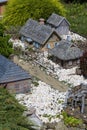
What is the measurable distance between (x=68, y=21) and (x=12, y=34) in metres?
6.37

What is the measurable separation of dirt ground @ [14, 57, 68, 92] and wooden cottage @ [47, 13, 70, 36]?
681 cm

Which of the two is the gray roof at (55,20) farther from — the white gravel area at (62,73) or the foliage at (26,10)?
the white gravel area at (62,73)

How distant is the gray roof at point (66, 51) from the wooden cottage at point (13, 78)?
195 inches

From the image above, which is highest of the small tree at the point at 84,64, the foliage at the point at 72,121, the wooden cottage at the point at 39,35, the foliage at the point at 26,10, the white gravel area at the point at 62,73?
the foliage at the point at 26,10

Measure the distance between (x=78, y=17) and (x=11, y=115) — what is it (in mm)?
22738

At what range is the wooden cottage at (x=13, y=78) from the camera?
105ft

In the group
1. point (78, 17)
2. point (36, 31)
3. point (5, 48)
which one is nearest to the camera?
point (5, 48)

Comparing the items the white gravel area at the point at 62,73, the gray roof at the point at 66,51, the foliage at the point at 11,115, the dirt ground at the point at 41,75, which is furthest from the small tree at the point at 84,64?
the foliage at the point at 11,115

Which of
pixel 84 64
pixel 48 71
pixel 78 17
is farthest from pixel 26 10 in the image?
pixel 84 64

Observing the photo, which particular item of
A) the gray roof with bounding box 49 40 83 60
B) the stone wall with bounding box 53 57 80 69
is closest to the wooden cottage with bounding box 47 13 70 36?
the gray roof with bounding box 49 40 83 60

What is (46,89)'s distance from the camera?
33312mm

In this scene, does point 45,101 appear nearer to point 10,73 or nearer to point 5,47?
point 10,73

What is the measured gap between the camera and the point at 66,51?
36688 millimetres

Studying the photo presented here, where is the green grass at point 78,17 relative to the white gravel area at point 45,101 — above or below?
above
